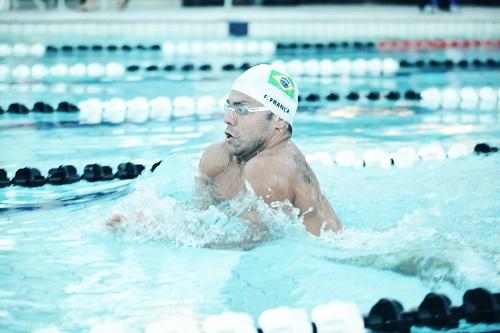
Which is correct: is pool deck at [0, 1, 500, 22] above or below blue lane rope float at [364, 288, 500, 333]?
above

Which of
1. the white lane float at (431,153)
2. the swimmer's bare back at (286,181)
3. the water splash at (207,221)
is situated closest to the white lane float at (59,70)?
the white lane float at (431,153)

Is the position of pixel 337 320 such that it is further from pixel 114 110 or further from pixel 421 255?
pixel 114 110

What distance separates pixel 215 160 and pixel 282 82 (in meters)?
0.41

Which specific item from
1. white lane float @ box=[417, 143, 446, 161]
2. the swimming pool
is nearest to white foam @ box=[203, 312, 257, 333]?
the swimming pool

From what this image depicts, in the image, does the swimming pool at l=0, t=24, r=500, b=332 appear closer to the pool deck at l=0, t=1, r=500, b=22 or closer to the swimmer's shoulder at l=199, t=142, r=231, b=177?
the swimmer's shoulder at l=199, t=142, r=231, b=177

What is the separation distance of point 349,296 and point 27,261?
1.26 metres

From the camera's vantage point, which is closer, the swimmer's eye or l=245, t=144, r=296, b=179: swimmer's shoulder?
l=245, t=144, r=296, b=179: swimmer's shoulder

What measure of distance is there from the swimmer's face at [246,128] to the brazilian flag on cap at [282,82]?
131 millimetres

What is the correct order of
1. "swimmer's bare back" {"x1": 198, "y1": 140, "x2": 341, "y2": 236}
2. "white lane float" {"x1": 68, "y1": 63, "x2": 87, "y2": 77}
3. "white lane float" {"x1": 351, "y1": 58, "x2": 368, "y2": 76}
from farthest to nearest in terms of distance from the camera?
"white lane float" {"x1": 351, "y1": 58, "x2": 368, "y2": 76} → "white lane float" {"x1": 68, "y1": 63, "x2": 87, "y2": 77} → "swimmer's bare back" {"x1": 198, "y1": 140, "x2": 341, "y2": 236}

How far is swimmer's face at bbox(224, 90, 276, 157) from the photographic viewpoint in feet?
12.0

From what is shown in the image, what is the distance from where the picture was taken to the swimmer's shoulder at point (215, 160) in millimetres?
3910

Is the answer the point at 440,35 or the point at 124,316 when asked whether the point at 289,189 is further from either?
the point at 440,35

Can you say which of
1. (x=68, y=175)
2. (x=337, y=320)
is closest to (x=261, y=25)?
(x=68, y=175)

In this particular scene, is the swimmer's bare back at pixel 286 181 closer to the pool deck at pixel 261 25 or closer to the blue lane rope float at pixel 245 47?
the blue lane rope float at pixel 245 47
